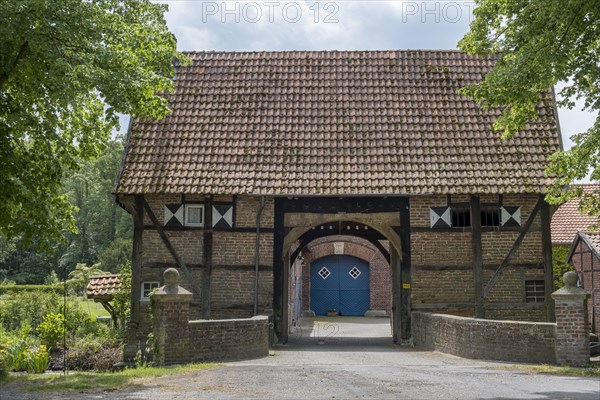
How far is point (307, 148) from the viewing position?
682 inches

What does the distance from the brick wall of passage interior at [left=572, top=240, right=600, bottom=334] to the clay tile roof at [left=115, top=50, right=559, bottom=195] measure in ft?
22.1

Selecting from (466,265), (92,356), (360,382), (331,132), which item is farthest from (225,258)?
(360,382)

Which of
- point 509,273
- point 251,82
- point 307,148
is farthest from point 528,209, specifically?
point 251,82

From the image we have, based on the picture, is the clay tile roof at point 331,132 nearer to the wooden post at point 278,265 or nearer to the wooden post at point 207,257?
the wooden post at point 207,257

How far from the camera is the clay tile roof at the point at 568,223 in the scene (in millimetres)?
24906

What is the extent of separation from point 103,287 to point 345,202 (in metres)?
6.79

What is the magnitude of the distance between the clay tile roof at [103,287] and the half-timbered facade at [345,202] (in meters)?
1.90

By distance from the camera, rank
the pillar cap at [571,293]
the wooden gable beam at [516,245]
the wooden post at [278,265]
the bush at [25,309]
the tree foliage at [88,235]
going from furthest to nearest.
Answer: the tree foliage at [88,235] → the bush at [25,309] → the wooden post at [278,265] → the wooden gable beam at [516,245] → the pillar cap at [571,293]

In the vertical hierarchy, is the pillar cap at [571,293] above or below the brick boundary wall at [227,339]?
above

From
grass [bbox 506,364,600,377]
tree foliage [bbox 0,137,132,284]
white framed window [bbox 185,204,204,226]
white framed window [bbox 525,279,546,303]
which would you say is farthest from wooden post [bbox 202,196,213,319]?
tree foliage [bbox 0,137,132,284]

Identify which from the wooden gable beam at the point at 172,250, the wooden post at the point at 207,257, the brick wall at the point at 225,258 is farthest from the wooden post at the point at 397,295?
the wooden gable beam at the point at 172,250

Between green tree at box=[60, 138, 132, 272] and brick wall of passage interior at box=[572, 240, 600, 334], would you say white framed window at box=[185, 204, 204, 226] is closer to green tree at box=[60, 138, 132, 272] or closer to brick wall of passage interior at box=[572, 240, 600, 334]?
brick wall of passage interior at box=[572, 240, 600, 334]

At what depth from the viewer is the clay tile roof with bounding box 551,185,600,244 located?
24906 mm

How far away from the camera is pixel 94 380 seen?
10133 mm
